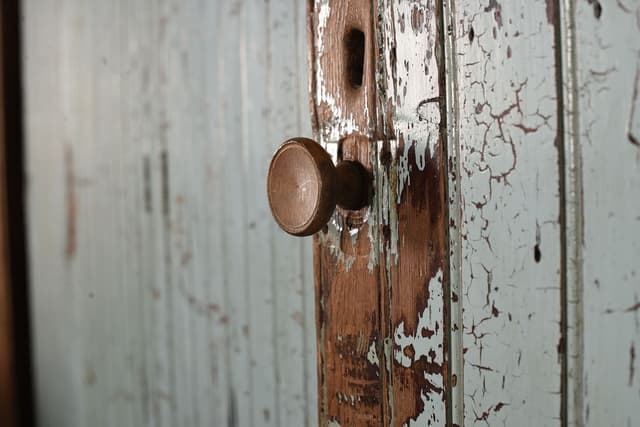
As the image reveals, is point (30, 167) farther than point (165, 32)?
Yes

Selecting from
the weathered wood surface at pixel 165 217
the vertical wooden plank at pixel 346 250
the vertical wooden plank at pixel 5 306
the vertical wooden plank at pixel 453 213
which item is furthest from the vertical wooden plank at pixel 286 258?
the vertical wooden plank at pixel 5 306

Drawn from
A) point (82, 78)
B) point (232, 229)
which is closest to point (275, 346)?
point (232, 229)

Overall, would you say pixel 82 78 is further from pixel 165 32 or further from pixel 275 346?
pixel 275 346

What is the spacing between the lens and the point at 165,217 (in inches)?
44.4

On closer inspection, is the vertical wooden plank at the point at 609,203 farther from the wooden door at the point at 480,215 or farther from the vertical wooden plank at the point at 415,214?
the vertical wooden plank at the point at 415,214

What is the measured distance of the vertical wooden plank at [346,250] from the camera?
64 centimetres

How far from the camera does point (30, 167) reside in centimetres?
157

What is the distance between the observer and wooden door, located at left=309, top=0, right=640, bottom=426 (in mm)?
485

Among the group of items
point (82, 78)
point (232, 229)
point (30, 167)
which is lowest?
point (232, 229)

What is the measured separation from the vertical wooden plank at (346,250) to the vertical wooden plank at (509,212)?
11 cm

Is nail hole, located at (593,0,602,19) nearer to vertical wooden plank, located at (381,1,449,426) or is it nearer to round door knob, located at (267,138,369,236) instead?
vertical wooden plank, located at (381,1,449,426)

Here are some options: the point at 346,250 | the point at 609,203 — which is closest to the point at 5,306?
the point at 346,250

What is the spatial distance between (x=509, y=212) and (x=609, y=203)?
0.09m

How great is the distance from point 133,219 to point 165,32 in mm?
389
